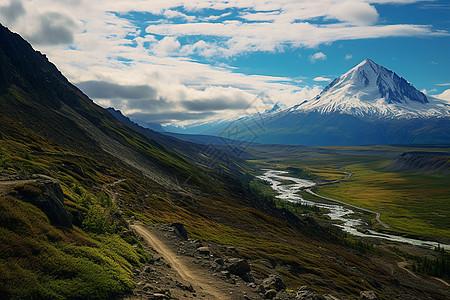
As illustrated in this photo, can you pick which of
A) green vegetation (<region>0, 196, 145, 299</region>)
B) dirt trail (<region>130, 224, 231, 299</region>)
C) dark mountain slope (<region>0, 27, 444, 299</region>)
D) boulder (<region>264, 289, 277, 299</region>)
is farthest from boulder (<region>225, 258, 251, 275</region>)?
green vegetation (<region>0, 196, 145, 299</region>)

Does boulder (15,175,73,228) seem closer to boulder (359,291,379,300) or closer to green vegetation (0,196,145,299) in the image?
green vegetation (0,196,145,299)

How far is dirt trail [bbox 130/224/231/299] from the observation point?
26.6 meters

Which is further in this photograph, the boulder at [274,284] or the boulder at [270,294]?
the boulder at [274,284]

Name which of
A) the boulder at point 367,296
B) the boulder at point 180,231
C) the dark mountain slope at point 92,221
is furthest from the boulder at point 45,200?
the boulder at point 367,296

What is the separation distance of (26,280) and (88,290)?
3.56m

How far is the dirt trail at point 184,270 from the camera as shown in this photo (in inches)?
1047

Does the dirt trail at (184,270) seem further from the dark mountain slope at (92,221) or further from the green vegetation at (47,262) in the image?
the green vegetation at (47,262)

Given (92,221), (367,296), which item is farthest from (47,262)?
(367,296)

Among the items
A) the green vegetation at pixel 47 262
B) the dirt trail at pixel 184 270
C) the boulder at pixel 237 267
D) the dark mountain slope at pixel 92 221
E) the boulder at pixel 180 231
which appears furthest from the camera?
the boulder at pixel 180 231

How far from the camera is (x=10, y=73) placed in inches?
6171

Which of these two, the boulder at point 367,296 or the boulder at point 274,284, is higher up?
the boulder at point 274,284

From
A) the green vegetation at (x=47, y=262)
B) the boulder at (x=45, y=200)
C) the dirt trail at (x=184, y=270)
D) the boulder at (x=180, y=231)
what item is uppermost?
the boulder at (x=45, y=200)

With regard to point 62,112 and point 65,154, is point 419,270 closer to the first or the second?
point 65,154

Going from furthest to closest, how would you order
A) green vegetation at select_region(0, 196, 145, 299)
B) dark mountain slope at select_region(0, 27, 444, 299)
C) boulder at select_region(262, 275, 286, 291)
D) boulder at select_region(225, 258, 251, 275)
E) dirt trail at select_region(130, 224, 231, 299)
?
boulder at select_region(225, 258, 251, 275)
boulder at select_region(262, 275, 286, 291)
dirt trail at select_region(130, 224, 231, 299)
dark mountain slope at select_region(0, 27, 444, 299)
green vegetation at select_region(0, 196, 145, 299)
